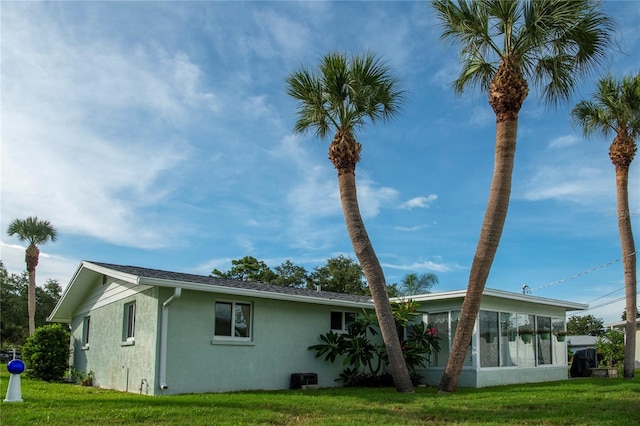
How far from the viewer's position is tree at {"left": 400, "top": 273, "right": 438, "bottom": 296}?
33.9 m

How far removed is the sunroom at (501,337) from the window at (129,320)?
8136 mm

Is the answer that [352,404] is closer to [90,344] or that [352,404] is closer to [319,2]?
[319,2]

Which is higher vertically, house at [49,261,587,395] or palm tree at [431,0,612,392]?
palm tree at [431,0,612,392]

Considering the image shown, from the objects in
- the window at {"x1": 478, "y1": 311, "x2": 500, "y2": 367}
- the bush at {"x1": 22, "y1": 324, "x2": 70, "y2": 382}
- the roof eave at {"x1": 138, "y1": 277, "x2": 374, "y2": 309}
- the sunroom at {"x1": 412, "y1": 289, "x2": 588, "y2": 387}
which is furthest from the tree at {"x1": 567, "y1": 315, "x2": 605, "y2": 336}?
the bush at {"x1": 22, "y1": 324, "x2": 70, "y2": 382}

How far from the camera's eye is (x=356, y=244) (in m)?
13.6

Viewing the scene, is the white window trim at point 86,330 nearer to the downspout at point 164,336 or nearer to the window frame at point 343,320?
the downspout at point 164,336

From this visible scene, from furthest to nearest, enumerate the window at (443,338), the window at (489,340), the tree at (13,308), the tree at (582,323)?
the tree at (582,323) → the tree at (13,308) → the window at (443,338) → the window at (489,340)

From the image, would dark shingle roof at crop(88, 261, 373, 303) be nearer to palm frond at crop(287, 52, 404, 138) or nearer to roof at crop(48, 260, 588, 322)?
roof at crop(48, 260, 588, 322)

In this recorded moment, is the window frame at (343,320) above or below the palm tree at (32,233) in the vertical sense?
below

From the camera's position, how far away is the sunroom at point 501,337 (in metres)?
15.9

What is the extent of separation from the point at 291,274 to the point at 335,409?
2916 cm

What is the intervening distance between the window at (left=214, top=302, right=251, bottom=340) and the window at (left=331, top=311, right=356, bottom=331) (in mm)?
3098

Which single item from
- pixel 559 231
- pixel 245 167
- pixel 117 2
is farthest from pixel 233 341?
pixel 559 231

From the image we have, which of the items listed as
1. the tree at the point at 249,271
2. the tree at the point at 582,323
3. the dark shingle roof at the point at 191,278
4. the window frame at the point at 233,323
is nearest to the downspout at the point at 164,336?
the dark shingle roof at the point at 191,278
